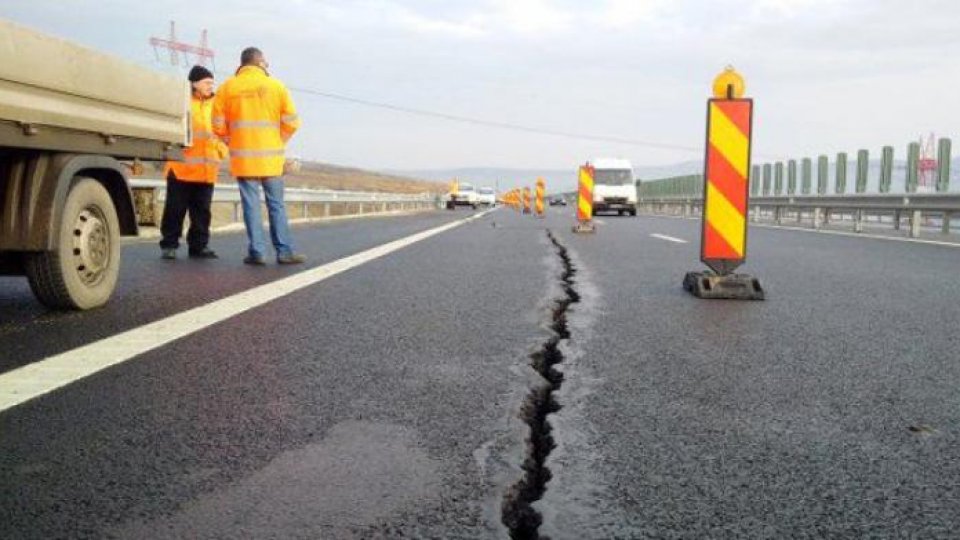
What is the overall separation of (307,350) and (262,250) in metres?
4.02

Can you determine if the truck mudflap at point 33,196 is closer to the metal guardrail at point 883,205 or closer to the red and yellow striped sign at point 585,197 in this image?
the metal guardrail at point 883,205

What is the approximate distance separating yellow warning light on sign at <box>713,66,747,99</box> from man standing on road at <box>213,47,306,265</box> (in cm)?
364

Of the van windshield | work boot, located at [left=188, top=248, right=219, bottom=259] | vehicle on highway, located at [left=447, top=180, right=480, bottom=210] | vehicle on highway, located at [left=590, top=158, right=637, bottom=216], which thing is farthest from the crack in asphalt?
vehicle on highway, located at [left=447, top=180, right=480, bottom=210]

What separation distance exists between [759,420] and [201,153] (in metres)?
6.68

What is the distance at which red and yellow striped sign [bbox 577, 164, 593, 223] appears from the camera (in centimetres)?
1499

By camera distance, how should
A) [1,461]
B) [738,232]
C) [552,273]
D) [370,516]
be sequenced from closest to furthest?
[370,516]
[1,461]
[738,232]
[552,273]

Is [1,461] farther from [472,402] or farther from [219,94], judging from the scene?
[219,94]

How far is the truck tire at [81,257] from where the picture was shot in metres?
4.22

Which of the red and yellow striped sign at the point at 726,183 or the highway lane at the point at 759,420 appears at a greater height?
the red and yellow striped sign at the point at 726,183

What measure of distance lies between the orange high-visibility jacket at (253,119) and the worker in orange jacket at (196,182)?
673mm

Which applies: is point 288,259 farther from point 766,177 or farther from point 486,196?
point 486,196

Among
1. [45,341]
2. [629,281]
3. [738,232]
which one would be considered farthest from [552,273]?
[45,341]

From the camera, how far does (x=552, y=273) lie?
23.1 ft

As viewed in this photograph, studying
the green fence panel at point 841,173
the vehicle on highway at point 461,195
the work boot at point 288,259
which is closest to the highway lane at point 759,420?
the work boot at point 288,259
